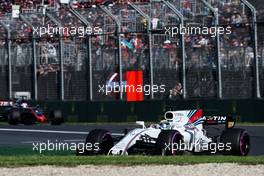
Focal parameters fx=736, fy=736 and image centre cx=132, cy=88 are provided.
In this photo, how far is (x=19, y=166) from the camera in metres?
11.3

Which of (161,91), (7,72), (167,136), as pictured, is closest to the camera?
(167,136)

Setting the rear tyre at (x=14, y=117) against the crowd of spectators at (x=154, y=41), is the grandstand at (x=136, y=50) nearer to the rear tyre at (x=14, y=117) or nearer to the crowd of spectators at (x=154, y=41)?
the crowd of spectators at (x=154, y=41)

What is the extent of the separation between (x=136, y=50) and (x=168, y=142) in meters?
13.4

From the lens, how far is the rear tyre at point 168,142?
485 inches

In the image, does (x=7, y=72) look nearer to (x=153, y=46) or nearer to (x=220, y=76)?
(x=153, y=46)

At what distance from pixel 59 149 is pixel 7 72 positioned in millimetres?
14364

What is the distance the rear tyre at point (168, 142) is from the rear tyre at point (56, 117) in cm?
1328

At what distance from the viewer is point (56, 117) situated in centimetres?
2550

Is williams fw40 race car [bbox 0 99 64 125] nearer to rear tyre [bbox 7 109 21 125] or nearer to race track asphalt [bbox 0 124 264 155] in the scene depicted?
rear tyre [bbox 7 109 21 125]

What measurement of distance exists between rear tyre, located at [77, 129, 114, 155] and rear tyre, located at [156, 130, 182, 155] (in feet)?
3.37

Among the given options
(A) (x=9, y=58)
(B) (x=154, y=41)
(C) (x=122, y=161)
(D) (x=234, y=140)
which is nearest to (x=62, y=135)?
(B) (x=154, y=41)

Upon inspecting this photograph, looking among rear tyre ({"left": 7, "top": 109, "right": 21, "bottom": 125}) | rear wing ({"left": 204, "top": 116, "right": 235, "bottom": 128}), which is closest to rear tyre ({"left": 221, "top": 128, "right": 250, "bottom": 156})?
rear wing ({"left": 204, "top": 116, "right": 235, "bottom": 128})

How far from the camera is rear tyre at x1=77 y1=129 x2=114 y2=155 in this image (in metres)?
13.0

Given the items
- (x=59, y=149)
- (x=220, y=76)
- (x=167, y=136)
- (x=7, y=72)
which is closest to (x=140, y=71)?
(x=220, y=76)
